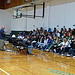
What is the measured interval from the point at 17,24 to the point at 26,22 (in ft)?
8.24

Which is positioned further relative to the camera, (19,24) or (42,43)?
(19,24)

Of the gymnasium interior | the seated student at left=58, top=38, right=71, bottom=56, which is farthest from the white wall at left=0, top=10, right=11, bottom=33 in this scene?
the seated student at left=58, top=38, right=71, bottom=56

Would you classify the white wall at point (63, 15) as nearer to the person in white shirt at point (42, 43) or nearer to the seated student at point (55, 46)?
the person in white shirt at point (42, 43)

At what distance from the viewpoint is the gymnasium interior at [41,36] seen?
936cm

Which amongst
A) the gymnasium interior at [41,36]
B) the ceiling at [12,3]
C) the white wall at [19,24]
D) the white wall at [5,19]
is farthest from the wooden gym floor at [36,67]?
the white wall at [5,19]

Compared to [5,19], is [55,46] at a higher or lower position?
lower

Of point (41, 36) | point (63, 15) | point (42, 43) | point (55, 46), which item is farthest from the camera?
point (63, 15)

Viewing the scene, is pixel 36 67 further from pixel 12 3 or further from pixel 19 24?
pixel 19 24

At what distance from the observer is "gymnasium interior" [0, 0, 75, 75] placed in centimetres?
936

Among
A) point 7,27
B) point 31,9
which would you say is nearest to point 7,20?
point 7,27

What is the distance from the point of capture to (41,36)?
15.2 metres

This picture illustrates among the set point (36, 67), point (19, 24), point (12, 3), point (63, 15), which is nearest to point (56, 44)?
point (63, 15)

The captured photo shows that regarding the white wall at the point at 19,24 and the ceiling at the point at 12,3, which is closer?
the ceiling at the point at 12,3

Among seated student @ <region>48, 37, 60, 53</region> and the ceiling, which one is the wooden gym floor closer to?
seated student @ <region>48, 37, 60, 53</region>
